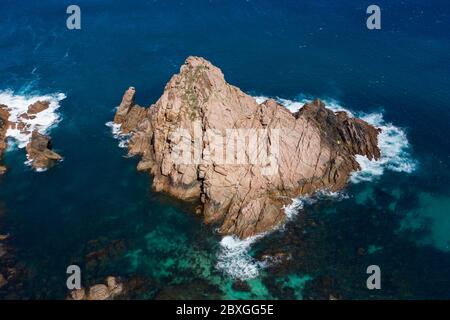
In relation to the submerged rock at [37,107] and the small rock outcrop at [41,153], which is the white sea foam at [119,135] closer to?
the small rock outcrop at [41,153]

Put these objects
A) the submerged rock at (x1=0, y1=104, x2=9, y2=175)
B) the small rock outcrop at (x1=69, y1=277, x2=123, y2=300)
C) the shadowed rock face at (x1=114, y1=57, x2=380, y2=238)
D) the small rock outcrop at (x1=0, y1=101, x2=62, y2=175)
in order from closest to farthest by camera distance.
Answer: the small rock outcrop at (x1=69, y1=277, x2=123, y2=300), the shadowed rock face at (x1=114, y1=57, x2=380, y2=238), the small rock outcrop at (x1=0, y1=101, x2=62, y2=175), the submerged rock at (x1=0, y1=104, x2=9, y2=175)

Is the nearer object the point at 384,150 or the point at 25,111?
the point at 384,150

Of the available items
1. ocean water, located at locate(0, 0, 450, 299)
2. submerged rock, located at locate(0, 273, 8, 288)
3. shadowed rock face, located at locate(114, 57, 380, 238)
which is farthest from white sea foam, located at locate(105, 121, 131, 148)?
submerged rock, located at locate(0, 273, 8, 288)

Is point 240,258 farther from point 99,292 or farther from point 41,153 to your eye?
point 41,153

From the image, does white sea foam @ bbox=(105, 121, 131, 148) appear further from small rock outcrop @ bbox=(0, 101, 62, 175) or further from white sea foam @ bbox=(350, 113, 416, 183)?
white sea foam @ bbox=(350, 113, 416, 183)

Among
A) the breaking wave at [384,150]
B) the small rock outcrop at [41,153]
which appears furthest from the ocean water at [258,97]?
the small rock outcrop at [41,153]

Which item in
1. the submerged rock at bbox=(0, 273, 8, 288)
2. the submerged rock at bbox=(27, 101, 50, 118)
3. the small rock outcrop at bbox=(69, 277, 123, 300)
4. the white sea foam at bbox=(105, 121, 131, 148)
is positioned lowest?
the small rock outcrop at bbox=(69, 277, 123, 300)

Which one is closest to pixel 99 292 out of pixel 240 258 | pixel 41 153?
pixel 240 258
